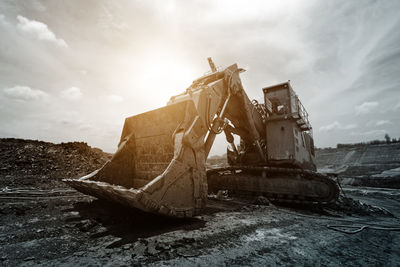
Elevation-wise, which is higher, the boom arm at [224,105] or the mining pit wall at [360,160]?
the boom arm at [224,105]

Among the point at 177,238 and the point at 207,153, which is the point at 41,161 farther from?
the point at 177,238

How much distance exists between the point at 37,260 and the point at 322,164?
129 ft

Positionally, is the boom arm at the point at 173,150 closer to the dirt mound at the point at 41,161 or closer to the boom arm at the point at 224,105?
the boom arm at the point at 224,105

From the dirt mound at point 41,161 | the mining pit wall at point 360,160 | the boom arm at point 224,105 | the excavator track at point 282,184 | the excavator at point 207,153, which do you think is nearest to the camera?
the excavator at point 207,153

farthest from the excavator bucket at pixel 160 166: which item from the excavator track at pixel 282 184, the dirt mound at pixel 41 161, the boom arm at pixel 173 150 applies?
the dirt mound at pixel 41 161

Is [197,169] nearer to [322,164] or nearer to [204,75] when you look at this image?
[204,75]

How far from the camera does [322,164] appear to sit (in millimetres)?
34188

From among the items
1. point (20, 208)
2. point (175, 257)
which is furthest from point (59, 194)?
point (175, 257)

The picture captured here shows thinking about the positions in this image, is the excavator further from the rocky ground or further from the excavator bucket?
the rocky ground

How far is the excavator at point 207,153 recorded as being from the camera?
332 centimetres

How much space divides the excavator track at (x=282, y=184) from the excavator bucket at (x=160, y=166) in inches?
131

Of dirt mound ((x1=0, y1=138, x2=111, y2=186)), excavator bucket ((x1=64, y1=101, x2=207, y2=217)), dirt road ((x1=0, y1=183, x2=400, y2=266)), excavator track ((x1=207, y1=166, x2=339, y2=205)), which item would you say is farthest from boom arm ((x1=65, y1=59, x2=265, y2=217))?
dirt mound ((x1=0, y1=138, x2=111, y2=186))

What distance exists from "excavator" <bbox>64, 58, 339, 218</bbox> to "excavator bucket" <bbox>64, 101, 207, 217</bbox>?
15 millimetres

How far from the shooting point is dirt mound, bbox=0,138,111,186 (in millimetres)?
8590
